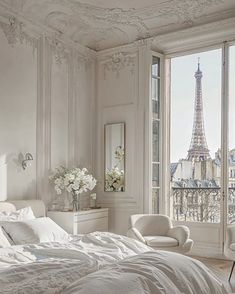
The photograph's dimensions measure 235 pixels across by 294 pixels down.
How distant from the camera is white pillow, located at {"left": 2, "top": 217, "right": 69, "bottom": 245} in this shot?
11.8 feet

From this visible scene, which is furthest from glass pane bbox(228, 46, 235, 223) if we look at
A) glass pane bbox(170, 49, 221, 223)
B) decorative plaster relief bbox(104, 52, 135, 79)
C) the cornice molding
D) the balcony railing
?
the cornice molding

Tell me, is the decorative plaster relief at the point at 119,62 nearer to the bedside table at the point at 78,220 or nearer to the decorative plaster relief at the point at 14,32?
the decorative plaster relief at the point at 14,32

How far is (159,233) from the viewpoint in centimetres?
491

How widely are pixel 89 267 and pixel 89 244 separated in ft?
4.16

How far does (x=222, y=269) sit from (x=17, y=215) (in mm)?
2530

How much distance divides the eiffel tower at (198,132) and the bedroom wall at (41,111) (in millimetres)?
1564

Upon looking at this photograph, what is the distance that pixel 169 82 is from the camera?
595cm

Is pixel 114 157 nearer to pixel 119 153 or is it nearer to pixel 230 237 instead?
pixel 119 153

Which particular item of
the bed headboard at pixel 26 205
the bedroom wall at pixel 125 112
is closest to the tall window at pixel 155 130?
the bedroom wall at pixel 125 112

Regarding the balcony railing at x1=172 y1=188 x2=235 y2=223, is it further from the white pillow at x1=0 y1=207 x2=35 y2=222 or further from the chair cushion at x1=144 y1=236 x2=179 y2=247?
the white pillow at x1=0 y1=207 x2=35 y2=222

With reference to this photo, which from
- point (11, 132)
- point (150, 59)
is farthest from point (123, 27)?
point (11, 132)

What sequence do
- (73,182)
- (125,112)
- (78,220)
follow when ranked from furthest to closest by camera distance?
(125,112), (73,182), (78,220)

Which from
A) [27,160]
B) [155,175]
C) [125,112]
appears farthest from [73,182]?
[125,112]

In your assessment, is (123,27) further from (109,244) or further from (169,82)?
(109,244)
